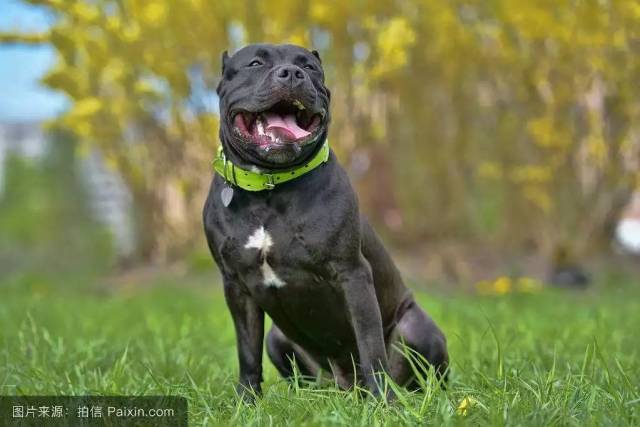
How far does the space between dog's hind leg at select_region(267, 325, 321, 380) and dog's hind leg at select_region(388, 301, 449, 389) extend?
293 millimetres

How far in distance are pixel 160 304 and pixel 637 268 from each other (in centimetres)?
471

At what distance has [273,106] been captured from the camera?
2.79m

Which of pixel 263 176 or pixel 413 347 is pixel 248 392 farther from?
pixel 263 176

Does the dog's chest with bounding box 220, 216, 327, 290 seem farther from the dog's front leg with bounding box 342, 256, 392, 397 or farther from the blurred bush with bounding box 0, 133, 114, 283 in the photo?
the blurred bush with bounding box 0, 133, 114, 283

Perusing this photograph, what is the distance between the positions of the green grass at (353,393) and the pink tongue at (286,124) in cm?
80

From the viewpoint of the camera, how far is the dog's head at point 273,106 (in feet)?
8.90

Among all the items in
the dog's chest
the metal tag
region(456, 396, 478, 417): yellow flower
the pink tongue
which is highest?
the pink tongue

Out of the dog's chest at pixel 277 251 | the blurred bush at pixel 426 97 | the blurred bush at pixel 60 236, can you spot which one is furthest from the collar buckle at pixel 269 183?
the blurred bush at pixel 60 236

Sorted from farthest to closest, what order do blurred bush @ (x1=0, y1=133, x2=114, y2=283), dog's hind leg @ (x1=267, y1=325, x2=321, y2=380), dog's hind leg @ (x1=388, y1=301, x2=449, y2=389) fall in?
blurred bush @ (x1=0, y1=133, x2=114, y2=283)
dog's hind leg @ (x1=267, y1=325, x2=321, y2=380)
dog's hind leg @ (x1=388, y1=301, x2=449, y2=389)

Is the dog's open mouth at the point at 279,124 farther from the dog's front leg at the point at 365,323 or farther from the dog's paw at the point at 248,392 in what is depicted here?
the dog's paw at the point at 248,392

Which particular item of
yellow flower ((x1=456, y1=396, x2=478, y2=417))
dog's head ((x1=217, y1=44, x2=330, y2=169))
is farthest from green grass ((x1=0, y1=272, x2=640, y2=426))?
dog's head ((x1=217, y1=44, x2=330, y2=169))

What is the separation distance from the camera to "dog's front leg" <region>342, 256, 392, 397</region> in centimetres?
275

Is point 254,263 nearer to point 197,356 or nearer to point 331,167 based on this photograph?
point 331,167

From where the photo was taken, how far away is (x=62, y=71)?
9.05 metres
